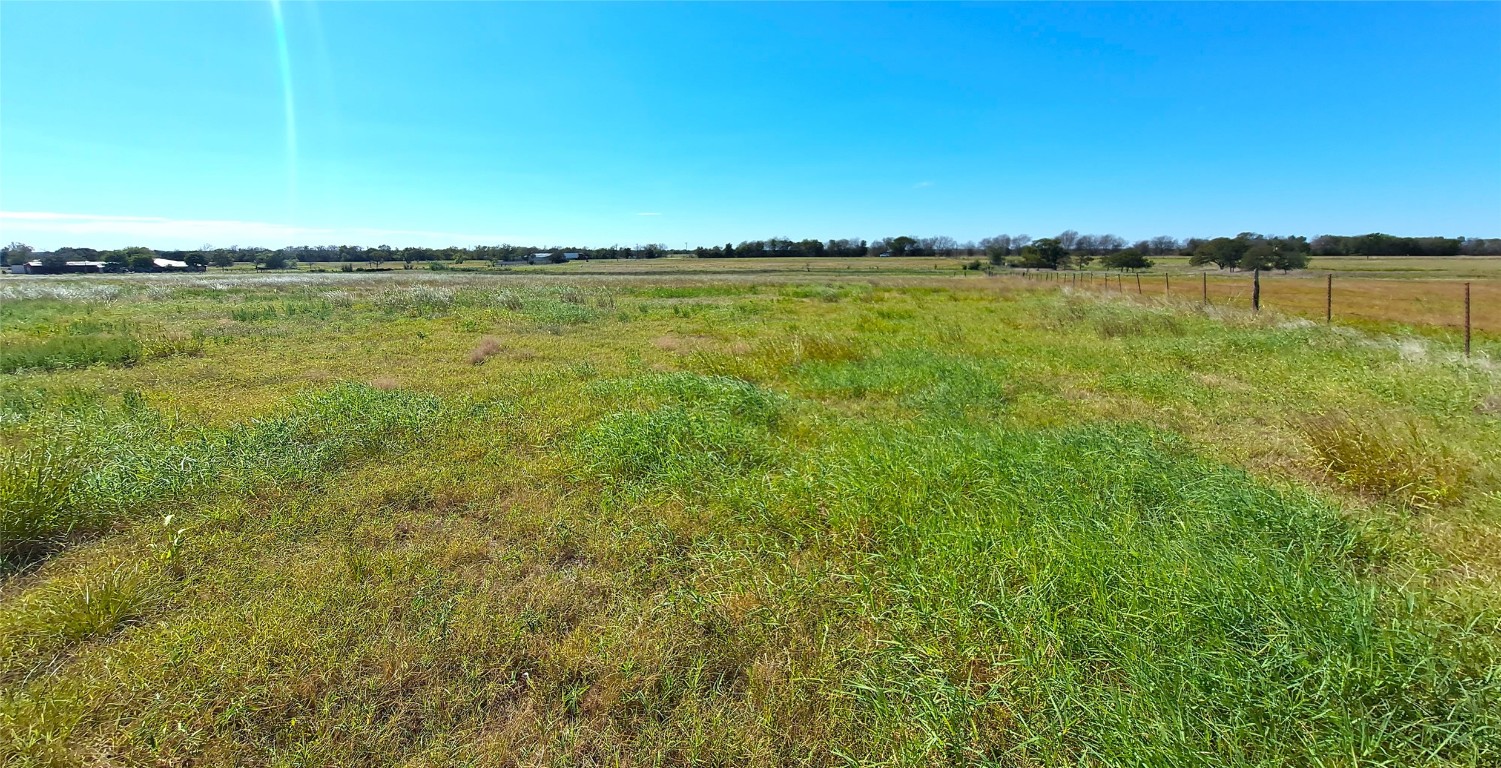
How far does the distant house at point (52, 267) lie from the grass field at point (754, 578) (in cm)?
8476

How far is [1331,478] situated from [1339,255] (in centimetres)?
10882

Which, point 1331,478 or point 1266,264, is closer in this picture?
point 1331,478

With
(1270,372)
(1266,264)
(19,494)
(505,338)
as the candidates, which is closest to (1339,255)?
(1266,264)

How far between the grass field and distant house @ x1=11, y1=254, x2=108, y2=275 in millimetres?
84756

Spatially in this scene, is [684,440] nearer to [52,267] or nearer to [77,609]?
[77,609]

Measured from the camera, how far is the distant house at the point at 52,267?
58.2 metres

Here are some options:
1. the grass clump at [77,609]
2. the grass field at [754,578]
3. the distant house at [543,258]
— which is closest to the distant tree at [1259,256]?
the grass field at [754,578]

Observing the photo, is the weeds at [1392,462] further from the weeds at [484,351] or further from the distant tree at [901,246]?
the distant tree at [901,246]

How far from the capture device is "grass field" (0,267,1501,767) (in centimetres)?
202

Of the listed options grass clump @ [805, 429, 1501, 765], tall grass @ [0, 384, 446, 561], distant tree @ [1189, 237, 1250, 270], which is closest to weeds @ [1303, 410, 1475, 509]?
grass clump @ [805, 429, 1501, 765]

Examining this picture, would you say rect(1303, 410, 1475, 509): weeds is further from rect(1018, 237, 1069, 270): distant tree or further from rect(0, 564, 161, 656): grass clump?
rect(1018, 237, 1069, 270): distant tree

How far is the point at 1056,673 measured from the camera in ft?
7.12

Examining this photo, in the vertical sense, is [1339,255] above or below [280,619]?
above

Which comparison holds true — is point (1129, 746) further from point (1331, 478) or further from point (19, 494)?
point (19, 494)
